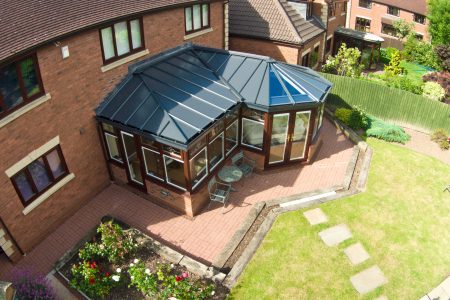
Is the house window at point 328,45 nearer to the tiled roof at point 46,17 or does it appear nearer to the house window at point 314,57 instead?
the house window at point 314,57

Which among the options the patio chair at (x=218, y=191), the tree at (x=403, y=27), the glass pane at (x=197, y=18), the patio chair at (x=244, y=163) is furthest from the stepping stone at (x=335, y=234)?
the tree at (x=403, y=27)

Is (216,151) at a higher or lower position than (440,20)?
lower

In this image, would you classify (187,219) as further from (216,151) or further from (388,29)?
(388,29)

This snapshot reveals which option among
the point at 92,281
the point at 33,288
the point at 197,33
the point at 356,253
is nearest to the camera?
the point at 33,288

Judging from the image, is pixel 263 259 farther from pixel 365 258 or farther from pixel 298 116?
pixel 298 116

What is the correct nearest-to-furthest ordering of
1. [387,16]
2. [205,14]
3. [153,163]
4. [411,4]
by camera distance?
[153,163] → [205,14] → [411,4] → [387,16]

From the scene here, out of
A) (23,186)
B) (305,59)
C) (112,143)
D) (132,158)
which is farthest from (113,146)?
(305,59)
